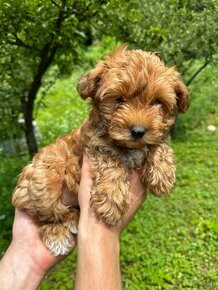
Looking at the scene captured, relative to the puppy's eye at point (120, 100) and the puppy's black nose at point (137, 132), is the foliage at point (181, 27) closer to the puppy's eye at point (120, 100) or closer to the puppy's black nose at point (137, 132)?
the puppy's eye at point (120, 100)

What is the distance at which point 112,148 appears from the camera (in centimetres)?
366

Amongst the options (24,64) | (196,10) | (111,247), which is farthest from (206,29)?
(111,247)

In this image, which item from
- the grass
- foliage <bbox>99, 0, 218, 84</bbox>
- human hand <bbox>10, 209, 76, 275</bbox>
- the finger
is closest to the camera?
the finger

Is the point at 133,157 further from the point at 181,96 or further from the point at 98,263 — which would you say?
the point at 98,263

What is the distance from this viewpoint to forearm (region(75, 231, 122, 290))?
3145 millimetres

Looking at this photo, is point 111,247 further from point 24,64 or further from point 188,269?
point 24,64

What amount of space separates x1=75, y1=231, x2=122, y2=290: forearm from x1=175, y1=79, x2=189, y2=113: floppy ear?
116 cm

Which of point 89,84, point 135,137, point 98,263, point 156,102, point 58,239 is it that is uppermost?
point 89,84

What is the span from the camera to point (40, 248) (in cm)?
413

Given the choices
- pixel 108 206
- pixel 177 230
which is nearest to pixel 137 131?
pixel 108 206

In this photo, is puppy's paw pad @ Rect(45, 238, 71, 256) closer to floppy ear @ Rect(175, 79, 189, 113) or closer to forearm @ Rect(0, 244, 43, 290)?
Result: forearm @ Rect(0, 244, 43, 290)

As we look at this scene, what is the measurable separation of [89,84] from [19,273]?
170cm

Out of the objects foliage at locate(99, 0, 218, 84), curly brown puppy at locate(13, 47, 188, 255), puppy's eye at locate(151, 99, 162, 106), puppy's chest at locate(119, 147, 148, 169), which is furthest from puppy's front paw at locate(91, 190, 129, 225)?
foliage at locate(99, 0, 218, 84)

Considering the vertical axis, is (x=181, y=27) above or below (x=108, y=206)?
below
